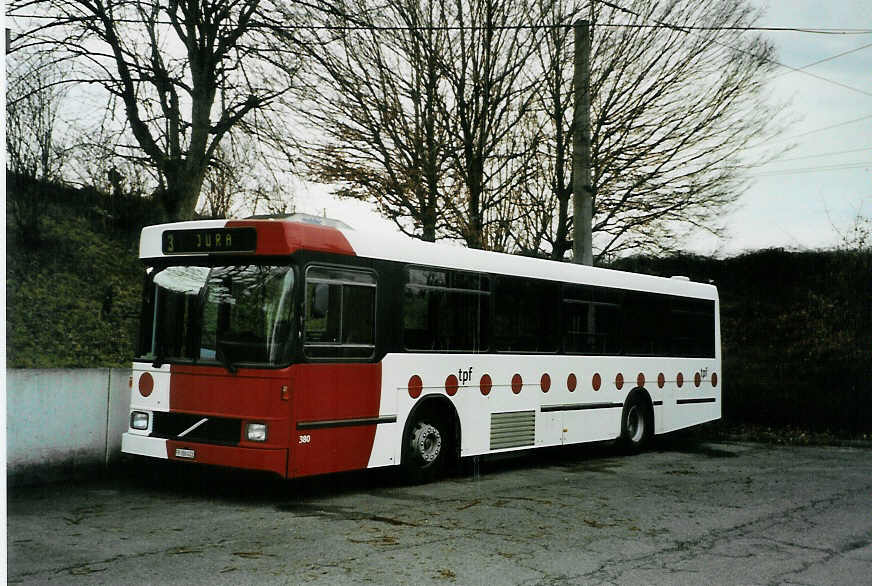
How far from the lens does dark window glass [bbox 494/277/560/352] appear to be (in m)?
12.2

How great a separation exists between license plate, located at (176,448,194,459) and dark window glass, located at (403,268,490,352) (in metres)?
2.66

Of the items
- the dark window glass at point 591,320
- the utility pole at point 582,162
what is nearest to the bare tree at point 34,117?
the dark window glass at point 591,320

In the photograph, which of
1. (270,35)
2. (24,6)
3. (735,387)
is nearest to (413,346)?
(24,6)

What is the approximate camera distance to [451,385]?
1125 cm

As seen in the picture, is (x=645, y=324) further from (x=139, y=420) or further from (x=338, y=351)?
(x=139, y=420)

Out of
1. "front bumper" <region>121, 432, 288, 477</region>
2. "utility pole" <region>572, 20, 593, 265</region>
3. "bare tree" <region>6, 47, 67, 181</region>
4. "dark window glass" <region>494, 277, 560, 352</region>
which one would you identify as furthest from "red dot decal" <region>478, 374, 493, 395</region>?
"bare tree" <region>6, 47, 67, 181</region>

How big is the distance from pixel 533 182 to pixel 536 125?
132cm

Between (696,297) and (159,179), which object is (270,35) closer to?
(159,179)

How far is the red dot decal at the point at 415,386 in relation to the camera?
10656mm

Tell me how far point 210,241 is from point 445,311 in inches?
120

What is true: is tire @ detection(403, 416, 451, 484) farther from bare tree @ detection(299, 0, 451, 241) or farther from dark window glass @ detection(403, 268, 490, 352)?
bare tree @ detection(299, 0, 451, 241)

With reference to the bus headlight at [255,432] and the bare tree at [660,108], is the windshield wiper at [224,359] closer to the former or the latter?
the bus headlight at [255,432]

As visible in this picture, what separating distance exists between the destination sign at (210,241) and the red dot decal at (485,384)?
12.0ft

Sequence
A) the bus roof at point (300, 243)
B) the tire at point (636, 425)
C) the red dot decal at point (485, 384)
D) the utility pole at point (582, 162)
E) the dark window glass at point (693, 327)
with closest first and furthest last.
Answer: the bus roof at point (300, 243) → the red dot decal at point (485, 384) → the tire at point (636, 425) → the dark window glass at point (693, 327) → the utility pole at point (582, 162)
